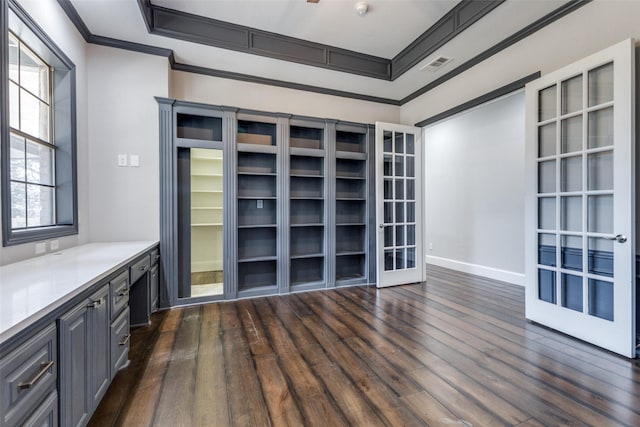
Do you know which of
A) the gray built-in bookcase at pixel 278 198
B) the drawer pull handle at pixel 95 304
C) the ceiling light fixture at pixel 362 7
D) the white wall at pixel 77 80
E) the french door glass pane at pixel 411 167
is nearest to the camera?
the drawer pull handle at pixel 95 304

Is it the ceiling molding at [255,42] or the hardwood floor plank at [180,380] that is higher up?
the ceiling molding at [255,42]

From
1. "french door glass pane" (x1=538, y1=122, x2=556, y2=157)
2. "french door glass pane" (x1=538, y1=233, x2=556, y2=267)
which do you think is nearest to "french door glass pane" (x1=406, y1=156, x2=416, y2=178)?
"french door glass pane" (x1=538, y1=122, x2=556, y2=157)

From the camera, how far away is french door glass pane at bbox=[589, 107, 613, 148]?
2.28m

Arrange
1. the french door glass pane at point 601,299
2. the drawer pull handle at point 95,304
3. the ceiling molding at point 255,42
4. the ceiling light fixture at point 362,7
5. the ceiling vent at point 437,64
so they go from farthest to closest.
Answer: the ceiling vent at point 437,64, the ceiling molding at point 255,42, the ceiling light fixture at point 362,7, the french door glass pane at point 601,299, the drawer pull handle at point 95,304

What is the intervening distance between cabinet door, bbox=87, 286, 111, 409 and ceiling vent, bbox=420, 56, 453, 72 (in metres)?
4.01

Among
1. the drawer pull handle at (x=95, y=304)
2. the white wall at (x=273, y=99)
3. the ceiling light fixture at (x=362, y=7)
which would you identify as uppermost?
the ceiling light fixture at (x=362, y=7)

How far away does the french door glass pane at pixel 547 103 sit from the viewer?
8.72ft

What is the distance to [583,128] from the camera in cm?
242

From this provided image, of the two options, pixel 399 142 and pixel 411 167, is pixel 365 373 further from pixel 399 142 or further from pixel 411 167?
pixel 399 142

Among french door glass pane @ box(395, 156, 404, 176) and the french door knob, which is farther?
french door glass pane @ box(395, 156, 404, 176)

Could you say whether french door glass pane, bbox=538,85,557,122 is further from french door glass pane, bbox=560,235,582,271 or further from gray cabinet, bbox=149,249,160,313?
gray cabinet, bbox=149,249,160,313

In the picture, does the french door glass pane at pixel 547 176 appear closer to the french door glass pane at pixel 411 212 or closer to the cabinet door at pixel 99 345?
the french door glass pane at pixel 411 212

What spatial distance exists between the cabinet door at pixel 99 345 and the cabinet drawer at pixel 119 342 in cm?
7

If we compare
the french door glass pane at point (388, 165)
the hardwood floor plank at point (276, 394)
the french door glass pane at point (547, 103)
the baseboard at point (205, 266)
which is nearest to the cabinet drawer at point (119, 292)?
the hardwood floor plank at point (276, 394)
